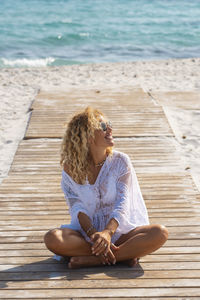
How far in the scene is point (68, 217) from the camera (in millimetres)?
3982

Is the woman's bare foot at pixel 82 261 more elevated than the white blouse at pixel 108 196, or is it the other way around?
the white blouse at pixel 108 196

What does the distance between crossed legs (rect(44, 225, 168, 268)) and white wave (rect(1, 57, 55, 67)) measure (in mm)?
13249

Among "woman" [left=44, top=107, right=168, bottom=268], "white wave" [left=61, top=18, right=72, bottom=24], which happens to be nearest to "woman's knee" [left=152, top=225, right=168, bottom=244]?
"woman" [left=44, top=107, right=168, bottom=268]

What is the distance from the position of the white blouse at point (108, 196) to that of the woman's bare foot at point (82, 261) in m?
0.17

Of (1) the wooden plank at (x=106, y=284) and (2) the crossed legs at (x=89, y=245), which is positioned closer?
(1) the wooden plank at (x=106, y=284)

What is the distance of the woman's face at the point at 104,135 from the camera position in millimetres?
3207

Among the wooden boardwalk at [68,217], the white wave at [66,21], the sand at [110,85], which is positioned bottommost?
the white wave at [66,21]

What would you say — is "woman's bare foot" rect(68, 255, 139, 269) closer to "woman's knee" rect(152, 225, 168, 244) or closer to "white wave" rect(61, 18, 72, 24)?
"woman's knee" rect(152, 225, 168, 244)

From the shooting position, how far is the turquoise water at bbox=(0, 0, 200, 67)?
17234 millimetres

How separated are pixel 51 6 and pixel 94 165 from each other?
114 ft

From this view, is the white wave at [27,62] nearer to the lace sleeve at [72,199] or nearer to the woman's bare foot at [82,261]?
the lace sleeve at [72,199]

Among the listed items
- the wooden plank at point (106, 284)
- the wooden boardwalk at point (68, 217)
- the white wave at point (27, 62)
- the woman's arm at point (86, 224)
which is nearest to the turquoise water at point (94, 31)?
the white wave at point (27, 62)

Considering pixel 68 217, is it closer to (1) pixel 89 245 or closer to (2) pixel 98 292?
(1) pixel 89 245

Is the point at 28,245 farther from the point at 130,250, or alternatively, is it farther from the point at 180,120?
the point at 180,120
